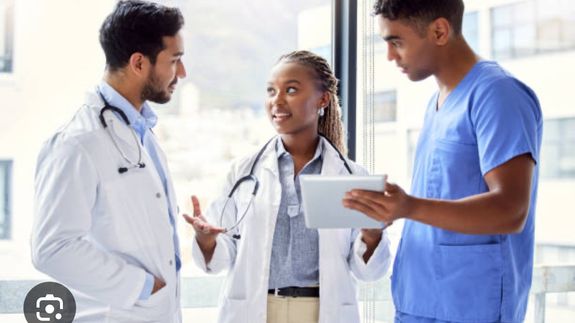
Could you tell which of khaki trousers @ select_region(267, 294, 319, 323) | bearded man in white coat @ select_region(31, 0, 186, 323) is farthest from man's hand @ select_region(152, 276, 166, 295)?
khaki trousers @ select_region(267, 294, 319, 323)

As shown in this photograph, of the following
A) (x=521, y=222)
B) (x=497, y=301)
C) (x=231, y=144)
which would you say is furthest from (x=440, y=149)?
(x=231, y=144)

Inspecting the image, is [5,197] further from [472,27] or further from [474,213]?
[472,27]

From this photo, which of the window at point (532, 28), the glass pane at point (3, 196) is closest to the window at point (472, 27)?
the window at point (532, 28)

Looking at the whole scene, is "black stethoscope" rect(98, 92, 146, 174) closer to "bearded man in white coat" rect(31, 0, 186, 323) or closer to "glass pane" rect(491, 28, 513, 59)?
"bearded man in white coat" rect(31, 0, 186, 323)

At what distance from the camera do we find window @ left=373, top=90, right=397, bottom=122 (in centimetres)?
269

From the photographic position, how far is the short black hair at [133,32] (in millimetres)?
1709

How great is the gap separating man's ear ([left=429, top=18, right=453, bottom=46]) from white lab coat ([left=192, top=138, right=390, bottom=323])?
585mm

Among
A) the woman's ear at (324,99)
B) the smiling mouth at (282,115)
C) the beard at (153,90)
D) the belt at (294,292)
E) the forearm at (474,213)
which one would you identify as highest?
the woman's ear at (324,99)

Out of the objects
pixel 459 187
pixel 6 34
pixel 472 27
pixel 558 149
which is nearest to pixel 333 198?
pixel 459 187

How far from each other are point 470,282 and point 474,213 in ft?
0.68

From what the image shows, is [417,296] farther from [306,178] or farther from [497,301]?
[306,178]

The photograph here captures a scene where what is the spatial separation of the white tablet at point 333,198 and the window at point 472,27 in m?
1.48

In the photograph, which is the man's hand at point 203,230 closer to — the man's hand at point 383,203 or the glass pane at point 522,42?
the man's hand at point 383,203

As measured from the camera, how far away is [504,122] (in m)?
1.43
